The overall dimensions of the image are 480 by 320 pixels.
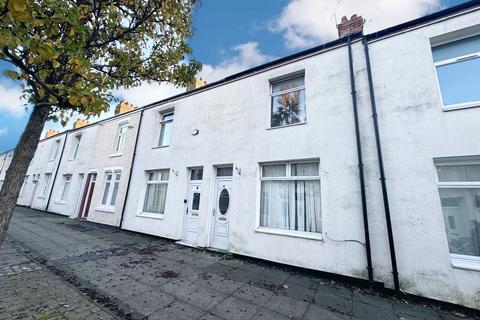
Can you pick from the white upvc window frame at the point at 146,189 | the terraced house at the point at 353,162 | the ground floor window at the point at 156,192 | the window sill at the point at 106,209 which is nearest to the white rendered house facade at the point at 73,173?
the window sill at the point at 106,209

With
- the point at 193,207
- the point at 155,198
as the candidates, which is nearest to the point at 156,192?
the point at 155,198

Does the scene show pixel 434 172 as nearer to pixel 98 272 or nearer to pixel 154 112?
pixel 98 272

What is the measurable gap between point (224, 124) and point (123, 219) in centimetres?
655

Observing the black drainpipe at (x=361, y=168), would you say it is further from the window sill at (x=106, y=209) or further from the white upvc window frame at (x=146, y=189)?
the window sill at (x=106, y=209)

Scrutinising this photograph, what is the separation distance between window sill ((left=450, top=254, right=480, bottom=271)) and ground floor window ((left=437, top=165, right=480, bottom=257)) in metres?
0.08

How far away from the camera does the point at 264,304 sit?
148 inches

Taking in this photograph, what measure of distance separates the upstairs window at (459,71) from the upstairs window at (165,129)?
9.12 m

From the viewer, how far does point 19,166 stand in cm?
317

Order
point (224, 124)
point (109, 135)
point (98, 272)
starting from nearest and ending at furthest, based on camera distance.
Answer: point (98, 272) < point (224, 124) < point (109, 135)

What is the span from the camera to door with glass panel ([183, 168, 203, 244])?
766 cm

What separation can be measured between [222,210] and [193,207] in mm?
1277

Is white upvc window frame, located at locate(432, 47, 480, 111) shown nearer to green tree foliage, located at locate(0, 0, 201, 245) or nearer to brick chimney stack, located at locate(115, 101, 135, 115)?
green tree foliage, located at locate(0, 0, 201, 245)

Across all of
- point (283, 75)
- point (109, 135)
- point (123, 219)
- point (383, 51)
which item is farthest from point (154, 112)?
point (383, 51)

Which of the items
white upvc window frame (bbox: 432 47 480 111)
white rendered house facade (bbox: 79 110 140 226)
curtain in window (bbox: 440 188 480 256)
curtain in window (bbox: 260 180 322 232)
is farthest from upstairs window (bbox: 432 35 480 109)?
white rendered house facade (bbox: 79 110 140 226)
